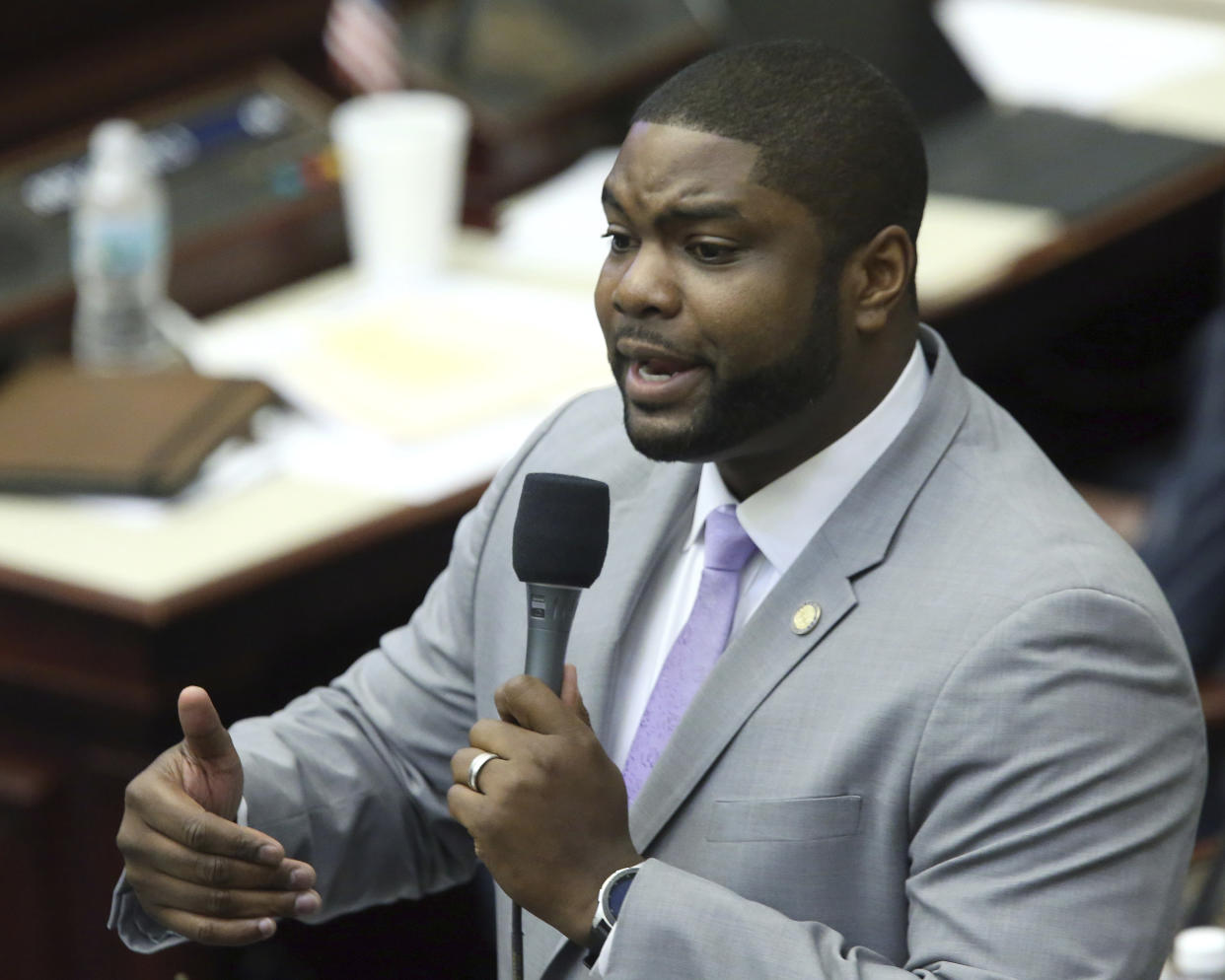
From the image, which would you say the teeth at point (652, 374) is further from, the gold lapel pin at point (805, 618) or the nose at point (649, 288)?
the gold lapel pin at point (805, 618)

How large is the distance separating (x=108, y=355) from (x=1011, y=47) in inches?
75.1

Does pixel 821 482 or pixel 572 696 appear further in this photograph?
pixel 821 482

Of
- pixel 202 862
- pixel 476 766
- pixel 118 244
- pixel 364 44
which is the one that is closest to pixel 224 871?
pixel 202 862

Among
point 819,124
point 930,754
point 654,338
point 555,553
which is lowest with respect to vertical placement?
point 930,754

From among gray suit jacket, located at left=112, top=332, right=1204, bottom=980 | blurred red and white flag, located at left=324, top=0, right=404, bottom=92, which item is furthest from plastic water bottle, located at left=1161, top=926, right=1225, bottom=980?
blurred red and white flag, located at left=324, top=0, right=404, bottom=92

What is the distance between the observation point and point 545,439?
4.65ft

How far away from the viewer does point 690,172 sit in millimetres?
1150

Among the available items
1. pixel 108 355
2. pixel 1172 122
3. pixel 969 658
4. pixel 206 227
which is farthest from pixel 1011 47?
pixel 969 658

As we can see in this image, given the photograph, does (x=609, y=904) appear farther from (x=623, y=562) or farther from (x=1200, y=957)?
(x=1200, y=957)

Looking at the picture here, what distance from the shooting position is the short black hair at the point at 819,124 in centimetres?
115

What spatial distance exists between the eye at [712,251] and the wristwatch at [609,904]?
0.34 m

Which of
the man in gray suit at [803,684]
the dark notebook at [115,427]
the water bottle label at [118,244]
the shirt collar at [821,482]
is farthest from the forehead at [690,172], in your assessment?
the water bottle label at [118,244]

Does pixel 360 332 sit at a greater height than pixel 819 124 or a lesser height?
lesser

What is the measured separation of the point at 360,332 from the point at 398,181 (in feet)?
0.82
